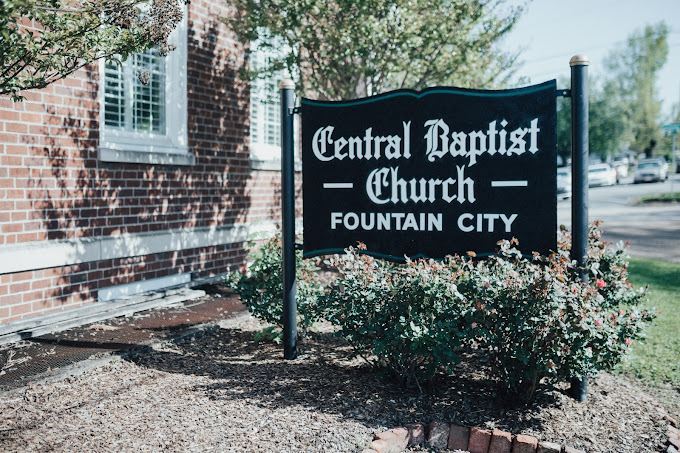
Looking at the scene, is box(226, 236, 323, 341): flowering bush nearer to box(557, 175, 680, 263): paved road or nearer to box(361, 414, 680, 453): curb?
box(361, 414, 680, 453): curb

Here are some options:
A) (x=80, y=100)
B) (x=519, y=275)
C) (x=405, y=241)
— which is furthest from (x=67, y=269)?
(x=519, y=275)

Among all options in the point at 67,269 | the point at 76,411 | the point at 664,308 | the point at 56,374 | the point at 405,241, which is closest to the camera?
the point at 76,411

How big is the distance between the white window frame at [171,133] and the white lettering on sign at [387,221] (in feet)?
10.7

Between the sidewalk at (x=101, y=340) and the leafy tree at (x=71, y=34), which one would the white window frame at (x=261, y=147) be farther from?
the leafy tree at (x=71, y=34)

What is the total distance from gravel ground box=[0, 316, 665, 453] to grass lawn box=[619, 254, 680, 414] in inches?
10.3

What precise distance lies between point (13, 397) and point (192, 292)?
3460mm

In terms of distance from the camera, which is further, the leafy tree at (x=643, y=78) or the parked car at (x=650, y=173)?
the leafy tree at (x=643, y=78)

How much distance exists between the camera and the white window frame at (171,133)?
691 centimetres

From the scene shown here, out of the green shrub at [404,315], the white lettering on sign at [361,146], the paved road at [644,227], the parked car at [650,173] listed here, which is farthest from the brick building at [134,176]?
the parked car at [650,173]

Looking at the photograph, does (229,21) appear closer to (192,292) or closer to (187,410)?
(192,292)

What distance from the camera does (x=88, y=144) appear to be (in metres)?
6.33

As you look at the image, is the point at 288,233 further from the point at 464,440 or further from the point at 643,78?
the point at 643,78

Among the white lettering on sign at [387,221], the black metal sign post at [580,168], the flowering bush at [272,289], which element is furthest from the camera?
the flowering bush at [272,289]

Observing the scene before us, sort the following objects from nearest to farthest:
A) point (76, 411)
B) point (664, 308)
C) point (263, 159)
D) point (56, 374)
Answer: point (76, 411) < point (56, 374) < point (664, 308) < point (263, 159)
